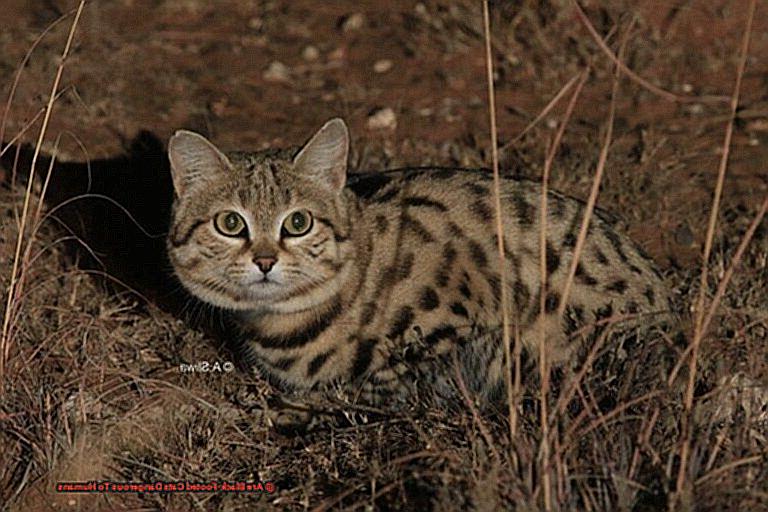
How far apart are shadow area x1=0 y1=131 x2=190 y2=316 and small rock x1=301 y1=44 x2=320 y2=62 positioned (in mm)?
1404

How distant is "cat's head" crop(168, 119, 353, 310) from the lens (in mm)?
4754

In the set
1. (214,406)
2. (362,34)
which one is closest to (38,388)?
(214,406)

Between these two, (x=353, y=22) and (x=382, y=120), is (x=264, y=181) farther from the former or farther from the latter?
(x=353, y=22)

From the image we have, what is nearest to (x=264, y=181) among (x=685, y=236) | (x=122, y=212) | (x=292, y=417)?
(x=292, y=417)

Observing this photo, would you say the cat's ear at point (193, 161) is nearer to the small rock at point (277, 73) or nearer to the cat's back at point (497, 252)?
the cat's back at point (497, 252)

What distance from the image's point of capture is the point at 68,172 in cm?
670

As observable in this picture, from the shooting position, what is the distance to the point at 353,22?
8.51 meters

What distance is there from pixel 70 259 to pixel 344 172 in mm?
1728

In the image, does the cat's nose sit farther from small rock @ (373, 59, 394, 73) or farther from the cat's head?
small rock @ (373, 59, 394, 73)

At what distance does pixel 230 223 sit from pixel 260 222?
0.38 ft

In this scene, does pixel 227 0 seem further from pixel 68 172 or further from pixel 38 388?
pixel 38 388

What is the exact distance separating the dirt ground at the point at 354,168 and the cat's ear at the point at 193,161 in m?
0.56

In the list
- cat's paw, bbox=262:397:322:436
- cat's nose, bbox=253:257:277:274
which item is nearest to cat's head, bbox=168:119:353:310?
cat's nose, bbox=253:257:277:274

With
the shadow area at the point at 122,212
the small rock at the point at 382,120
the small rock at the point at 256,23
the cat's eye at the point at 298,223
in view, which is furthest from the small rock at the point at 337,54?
the cat's eye at the point at 298,223
